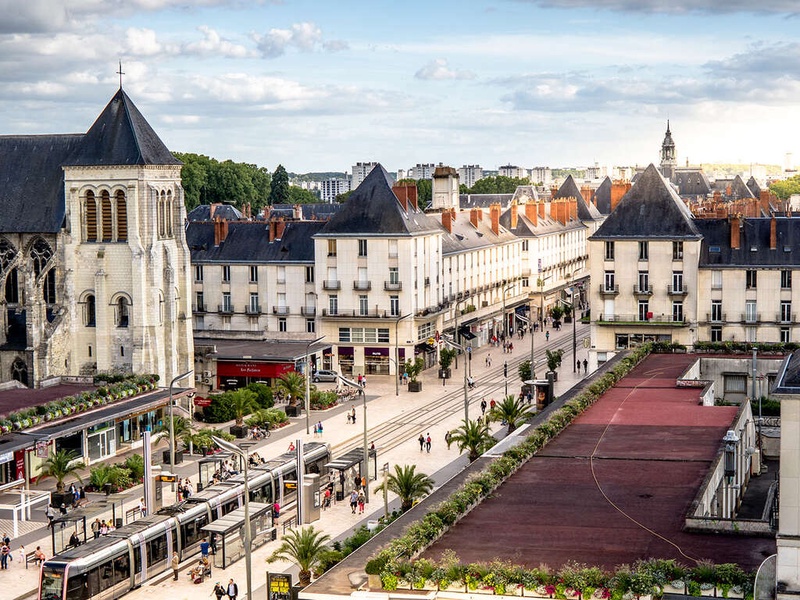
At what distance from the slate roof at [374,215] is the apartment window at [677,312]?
1930 centimetres

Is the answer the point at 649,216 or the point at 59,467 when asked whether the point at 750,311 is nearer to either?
the point at 649,216

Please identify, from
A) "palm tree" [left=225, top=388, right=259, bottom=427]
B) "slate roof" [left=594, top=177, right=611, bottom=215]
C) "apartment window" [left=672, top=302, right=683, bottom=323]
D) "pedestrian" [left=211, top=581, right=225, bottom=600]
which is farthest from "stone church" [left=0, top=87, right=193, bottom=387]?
"slate roof" [left=594, top=177, right=611, bottom=215]

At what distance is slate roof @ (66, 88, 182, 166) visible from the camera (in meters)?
74.2

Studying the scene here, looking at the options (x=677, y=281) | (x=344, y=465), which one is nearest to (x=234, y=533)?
(x=344, y=465)

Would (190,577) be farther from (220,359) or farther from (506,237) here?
(506,237)

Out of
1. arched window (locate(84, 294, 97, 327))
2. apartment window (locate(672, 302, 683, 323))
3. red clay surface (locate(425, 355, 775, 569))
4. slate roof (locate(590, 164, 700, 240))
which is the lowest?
red clay surface (locate(425, 355, 775, 569))

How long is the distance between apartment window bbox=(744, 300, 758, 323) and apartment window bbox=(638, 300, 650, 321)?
19.5ft

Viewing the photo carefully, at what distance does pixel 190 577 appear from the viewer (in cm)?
4450

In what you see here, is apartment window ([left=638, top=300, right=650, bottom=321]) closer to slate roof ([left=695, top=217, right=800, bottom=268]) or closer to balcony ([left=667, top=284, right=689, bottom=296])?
balcony ([left=667, top=284, right=689, bottom=296])

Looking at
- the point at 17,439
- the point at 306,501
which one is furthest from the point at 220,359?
the point at 306,501

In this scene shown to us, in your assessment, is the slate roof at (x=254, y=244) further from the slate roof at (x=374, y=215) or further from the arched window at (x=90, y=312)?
the arched window at (x=90, y=312)

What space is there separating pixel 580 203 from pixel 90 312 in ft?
284

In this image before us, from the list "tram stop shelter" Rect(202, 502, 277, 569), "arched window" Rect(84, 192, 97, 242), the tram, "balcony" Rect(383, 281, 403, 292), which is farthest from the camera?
"balcony" Rect(383, 281, 403, 292)

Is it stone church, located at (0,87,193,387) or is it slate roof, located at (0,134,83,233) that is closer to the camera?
stone church, located at (0,87,193,387)
